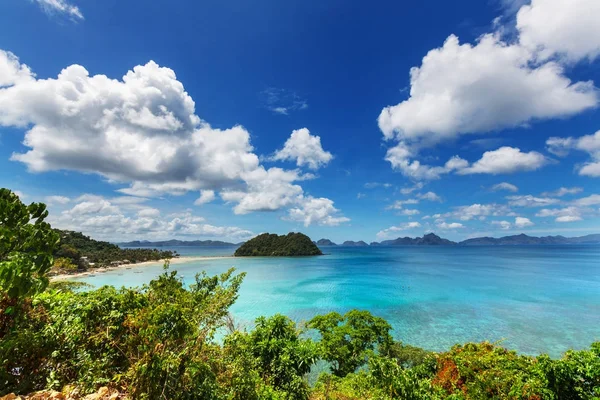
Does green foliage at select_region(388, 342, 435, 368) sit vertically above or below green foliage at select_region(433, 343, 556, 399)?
below

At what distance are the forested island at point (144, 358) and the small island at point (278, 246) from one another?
13895 cm

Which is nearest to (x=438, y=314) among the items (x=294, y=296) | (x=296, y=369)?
(x=294, y=296)

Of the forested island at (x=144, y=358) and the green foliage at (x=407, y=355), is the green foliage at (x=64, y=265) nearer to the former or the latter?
the forested island at (x=144, y=358)

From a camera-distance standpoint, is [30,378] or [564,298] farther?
[564,298]

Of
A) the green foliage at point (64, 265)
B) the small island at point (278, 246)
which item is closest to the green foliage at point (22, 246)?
the green foliage at point (64, 265)

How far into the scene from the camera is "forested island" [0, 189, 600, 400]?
13.6 ft

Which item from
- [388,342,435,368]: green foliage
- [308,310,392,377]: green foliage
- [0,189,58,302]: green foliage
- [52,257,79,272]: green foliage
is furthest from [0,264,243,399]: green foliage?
[52,257,79,272]: green foliage

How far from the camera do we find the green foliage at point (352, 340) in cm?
1856

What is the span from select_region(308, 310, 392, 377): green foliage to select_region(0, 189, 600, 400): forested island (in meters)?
4.86

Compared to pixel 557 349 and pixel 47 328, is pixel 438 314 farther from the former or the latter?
pixel 47 328

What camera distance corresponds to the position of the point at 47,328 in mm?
6059

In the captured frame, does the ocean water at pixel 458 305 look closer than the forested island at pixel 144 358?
No

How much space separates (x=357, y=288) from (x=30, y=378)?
5585 cm

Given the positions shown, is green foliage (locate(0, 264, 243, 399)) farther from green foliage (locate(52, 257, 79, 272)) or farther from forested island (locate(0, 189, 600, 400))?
green foliage (locate(52, 257, 79, 272))
